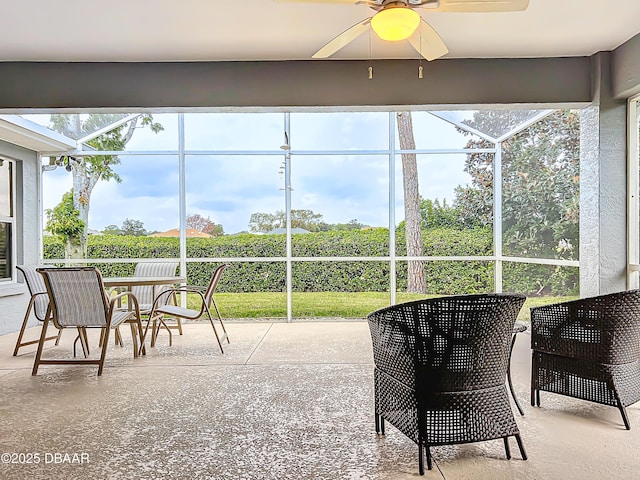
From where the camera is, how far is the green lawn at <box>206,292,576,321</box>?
751 centimetres

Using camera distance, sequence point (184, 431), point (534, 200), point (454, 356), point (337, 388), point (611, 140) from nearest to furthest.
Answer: point (454, 356)
point (184, 431)
point (337, 388)
point (611, 140)
point (534, 200)

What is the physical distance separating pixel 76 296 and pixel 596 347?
3916mm

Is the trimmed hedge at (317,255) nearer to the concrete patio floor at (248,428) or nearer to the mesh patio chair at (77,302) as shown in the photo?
the concrete patio floor at (248,428)

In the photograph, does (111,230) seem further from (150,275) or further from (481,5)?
(481,5)

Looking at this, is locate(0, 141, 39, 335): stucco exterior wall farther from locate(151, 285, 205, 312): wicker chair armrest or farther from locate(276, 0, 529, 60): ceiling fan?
locate(276, 0, 529, 60): ceiling fan

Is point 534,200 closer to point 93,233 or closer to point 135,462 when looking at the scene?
point 135,462

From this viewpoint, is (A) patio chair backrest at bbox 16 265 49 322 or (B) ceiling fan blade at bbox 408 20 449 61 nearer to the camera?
(B) ceiling fan blade at bbox 408 20 449 61

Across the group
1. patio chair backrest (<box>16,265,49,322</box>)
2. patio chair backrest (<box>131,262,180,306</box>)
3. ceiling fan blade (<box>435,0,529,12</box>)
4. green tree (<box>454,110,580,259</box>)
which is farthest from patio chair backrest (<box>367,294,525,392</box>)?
patio chair backrest (<box>131,262,180,306</box>)

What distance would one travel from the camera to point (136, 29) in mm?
3936

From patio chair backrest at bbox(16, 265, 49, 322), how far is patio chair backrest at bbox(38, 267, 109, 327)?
0.58 metres

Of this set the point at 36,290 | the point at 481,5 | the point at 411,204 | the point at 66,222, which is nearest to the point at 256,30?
the point at 481,5

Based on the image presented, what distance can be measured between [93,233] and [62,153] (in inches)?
48.2

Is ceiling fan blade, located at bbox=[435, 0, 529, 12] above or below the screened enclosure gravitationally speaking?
above

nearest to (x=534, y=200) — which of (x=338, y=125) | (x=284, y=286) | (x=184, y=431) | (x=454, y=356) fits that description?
(x=338, y=125)
